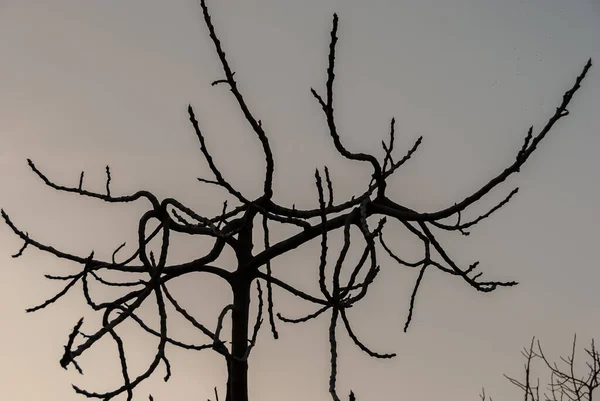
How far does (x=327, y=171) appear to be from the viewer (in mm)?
1823

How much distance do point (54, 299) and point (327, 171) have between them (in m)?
0.84

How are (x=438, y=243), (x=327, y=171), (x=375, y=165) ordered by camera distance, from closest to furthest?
(x=375, y=165) < (x=327, y=171) < (x=438, y=243)

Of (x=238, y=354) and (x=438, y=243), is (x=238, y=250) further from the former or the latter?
(x=438, y=243)

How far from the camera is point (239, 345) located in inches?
70.6

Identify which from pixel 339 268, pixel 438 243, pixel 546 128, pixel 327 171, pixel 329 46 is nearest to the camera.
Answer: pixel 329 46

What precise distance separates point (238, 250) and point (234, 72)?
53 cm

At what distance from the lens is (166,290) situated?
1.76 metres

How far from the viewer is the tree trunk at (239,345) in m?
1.72

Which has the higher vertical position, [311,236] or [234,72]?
[234,72]

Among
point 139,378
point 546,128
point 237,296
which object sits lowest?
point 139,378

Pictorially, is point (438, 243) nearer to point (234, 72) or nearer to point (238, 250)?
point (238, 250)

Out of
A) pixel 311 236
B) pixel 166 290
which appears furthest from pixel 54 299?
pixel 311 236

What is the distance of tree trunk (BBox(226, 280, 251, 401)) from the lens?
1.72m

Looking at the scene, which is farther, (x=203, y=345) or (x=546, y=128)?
(x=203, y=345)
